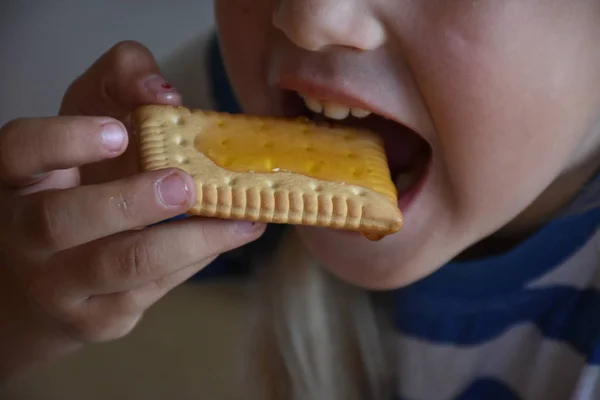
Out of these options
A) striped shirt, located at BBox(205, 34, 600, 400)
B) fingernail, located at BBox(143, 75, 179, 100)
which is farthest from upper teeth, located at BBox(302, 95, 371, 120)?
striped shirt, located at BBox(205, 34, 600, 400)

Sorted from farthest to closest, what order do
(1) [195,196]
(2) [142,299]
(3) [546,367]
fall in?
(3) [546,367]
(2) [142,299]
(1) [195,196]

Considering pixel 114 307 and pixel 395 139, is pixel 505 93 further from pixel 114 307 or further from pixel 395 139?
pixel 114 307

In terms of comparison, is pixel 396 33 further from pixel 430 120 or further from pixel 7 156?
pixel 7 156

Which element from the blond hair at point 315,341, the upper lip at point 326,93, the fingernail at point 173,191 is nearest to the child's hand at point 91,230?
the fingernail at point 173,191

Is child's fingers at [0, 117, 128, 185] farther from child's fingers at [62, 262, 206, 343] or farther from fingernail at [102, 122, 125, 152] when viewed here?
child's fingers at [62, 262, 206, 343]

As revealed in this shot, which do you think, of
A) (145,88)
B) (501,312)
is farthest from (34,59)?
(501,312)

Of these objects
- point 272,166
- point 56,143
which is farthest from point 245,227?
point 56,143
